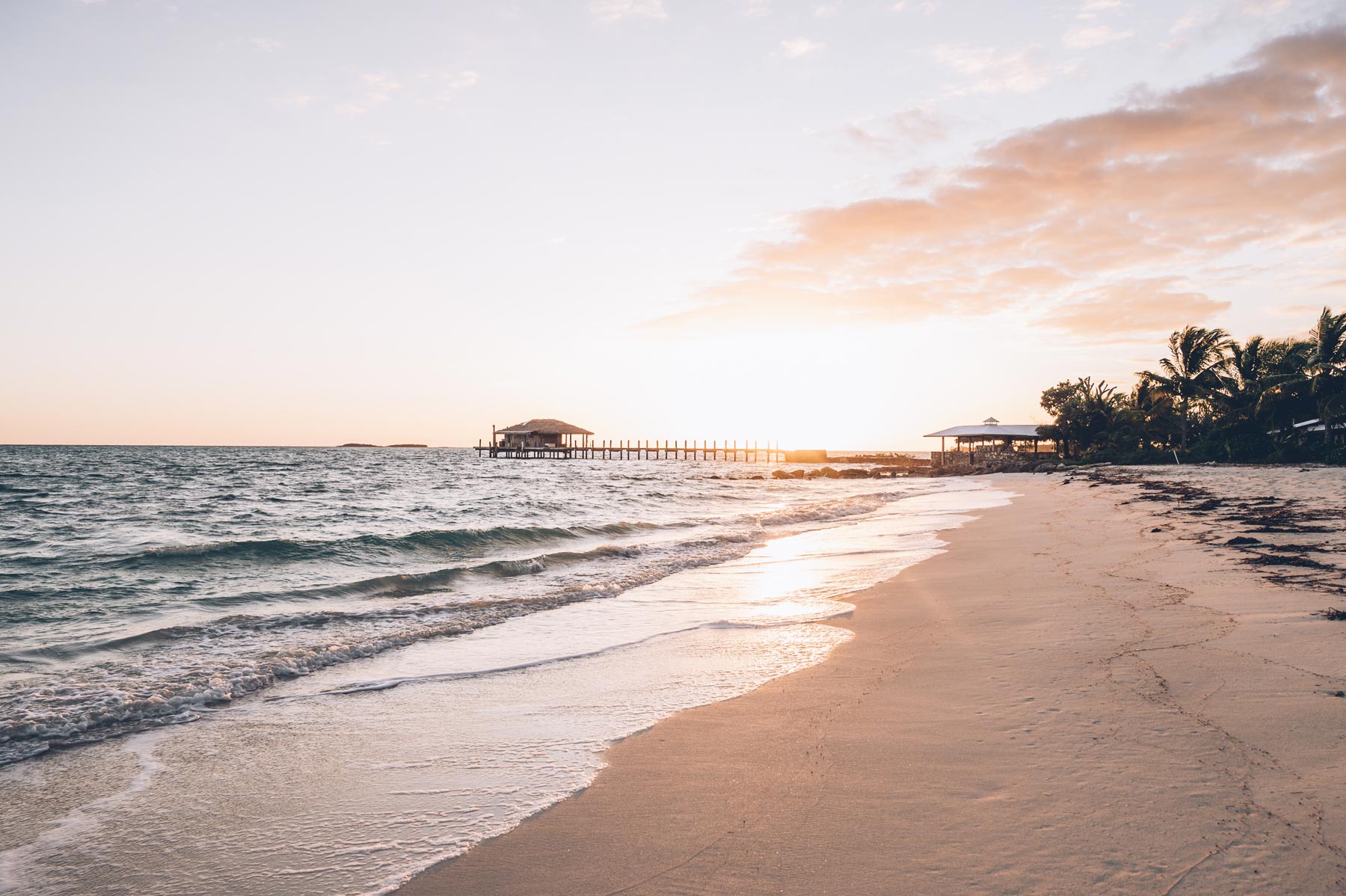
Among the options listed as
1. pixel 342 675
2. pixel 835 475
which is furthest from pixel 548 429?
pixel 342 675

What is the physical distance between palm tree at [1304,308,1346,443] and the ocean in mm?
28738

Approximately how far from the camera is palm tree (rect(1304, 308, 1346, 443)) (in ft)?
104

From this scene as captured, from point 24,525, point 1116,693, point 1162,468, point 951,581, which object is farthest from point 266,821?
point 1162,468

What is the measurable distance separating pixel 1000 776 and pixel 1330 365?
133 ft

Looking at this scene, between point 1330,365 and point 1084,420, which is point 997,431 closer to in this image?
point 1084,420

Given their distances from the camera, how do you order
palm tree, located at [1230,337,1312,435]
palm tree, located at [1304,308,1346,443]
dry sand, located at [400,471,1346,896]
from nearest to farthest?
dry sand, located at [400,471,1346,896]
palm tree, located at [1304,308,1346,443]
palm tree, located at [1230,337,1312,435]

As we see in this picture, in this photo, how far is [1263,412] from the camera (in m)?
34.3

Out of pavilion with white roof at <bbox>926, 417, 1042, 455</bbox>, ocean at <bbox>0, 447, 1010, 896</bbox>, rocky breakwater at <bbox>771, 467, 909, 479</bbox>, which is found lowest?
ocean at <bbox>0, 447, 1010, 896</bbox>

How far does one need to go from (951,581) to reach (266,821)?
7713 millimetres

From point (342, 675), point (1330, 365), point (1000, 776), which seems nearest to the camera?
point (1000, 776)

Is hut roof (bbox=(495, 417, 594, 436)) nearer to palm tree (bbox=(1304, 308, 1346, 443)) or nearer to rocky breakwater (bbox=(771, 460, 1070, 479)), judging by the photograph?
→ rocky breakwater (bbox=(771, 460, 1070, 479))

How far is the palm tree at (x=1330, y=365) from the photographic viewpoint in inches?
1243

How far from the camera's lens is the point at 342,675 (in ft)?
20.3

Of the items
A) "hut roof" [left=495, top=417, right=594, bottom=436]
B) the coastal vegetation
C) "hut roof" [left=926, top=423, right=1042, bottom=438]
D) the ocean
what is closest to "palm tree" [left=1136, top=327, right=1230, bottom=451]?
the coastal vegetation
